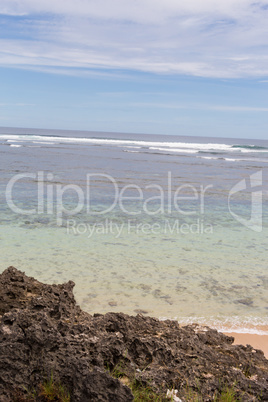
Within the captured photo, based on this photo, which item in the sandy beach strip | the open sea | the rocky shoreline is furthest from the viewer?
the open sea

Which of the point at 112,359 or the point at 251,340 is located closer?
the point at 112,359

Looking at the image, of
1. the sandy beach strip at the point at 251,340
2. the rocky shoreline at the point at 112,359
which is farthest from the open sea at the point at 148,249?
the rocky shoreline at the point at 112,359

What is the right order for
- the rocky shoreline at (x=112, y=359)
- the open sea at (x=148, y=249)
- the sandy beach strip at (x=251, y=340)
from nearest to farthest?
the rocky shoreline at (x=112, y=359) → the sandy beach strip at (x=251, y=340) → the open sea at (x=148, y=249)

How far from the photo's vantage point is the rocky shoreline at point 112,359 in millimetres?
2934

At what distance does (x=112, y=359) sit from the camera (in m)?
3.16

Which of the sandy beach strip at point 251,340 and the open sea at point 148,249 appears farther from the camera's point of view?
the open sea at point 148,249

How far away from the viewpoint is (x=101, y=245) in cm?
808

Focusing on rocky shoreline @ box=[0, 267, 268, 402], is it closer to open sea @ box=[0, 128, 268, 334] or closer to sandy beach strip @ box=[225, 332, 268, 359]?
sandy beach strip @ box=[225, 332, 268, 359]

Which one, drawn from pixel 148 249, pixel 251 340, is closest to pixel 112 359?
pixel 251 340

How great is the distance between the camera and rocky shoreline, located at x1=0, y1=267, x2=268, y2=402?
293cm

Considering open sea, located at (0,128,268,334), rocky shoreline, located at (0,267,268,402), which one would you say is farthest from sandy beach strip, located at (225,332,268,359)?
rocky shoreline, located at (0,267,268,402)

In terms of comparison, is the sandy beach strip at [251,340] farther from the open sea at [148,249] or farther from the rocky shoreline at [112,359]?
the rocky shoreline at [112,359]

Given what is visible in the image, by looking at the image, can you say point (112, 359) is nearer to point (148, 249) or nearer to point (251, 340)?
point (251, 340)

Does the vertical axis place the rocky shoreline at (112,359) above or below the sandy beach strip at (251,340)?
above
